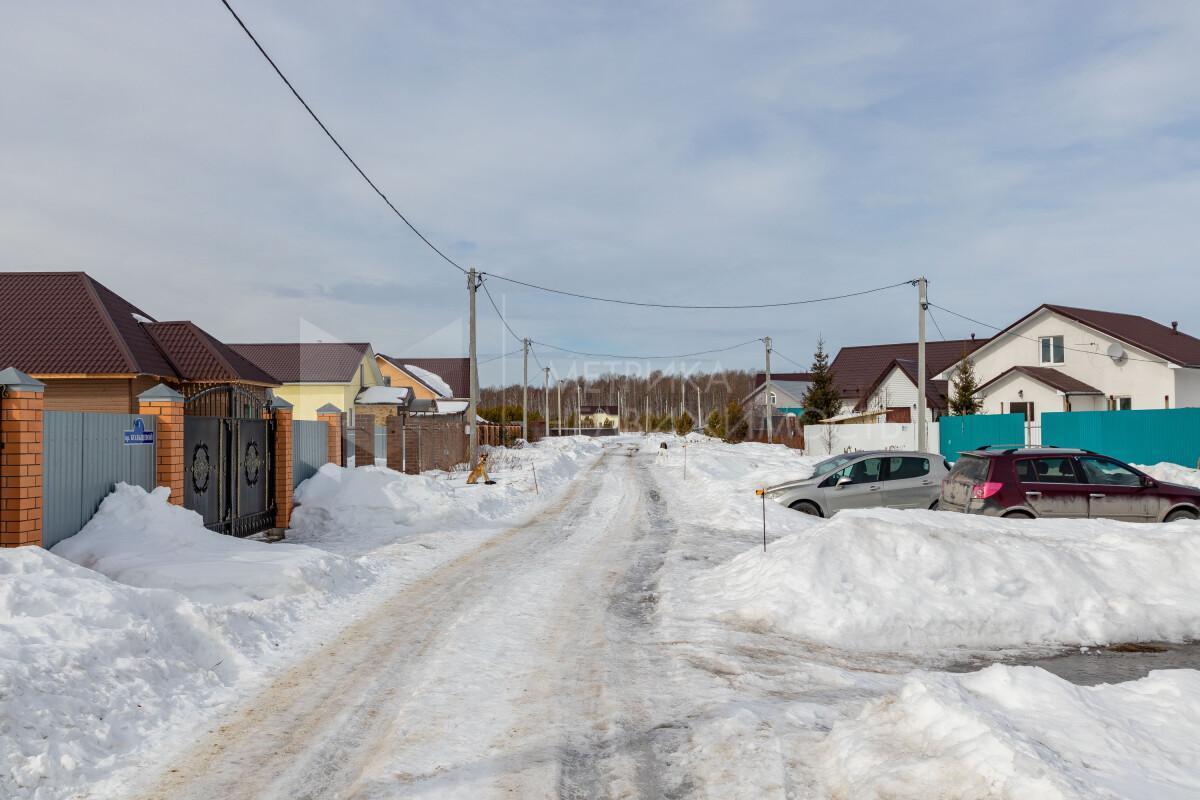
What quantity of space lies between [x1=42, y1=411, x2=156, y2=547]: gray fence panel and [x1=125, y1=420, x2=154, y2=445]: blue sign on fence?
0.06 m

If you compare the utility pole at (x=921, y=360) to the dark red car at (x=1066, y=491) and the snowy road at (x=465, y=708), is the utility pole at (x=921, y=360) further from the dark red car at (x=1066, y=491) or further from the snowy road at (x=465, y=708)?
the snowy road at (x=465, y=708)

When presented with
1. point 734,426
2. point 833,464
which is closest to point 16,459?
point 833,464

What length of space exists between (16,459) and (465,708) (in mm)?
6177

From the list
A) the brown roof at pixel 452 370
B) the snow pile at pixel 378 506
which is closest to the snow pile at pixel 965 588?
the snow pile at pixel 378 506

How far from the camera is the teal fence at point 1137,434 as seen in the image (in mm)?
22969

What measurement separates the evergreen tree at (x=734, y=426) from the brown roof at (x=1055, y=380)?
1039 inches

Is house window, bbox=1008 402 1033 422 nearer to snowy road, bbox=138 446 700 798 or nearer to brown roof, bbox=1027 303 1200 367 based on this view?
brown roof, bbox=1027 303 1200 367

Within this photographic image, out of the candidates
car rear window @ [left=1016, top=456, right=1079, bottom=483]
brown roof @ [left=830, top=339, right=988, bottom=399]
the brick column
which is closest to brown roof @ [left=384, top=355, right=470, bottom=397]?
brown roof @ [left=830, top=339, right=988, bottom=399]

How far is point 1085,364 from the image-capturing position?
3809 cm

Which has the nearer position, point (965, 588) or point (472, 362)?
point (965, 588)

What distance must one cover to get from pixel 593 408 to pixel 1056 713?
5535 inches

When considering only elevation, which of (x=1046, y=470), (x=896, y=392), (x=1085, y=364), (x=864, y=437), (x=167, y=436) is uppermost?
(x=1085, y=364)

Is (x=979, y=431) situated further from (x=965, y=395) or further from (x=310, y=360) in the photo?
(x=310, y=360)

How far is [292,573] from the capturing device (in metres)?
9.28
